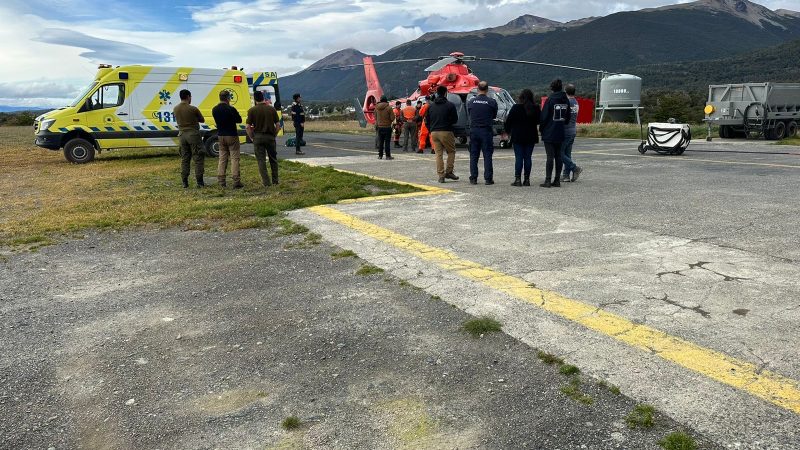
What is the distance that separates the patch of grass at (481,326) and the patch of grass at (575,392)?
768 millimetres

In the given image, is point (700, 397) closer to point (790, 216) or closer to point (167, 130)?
point (790, 216)

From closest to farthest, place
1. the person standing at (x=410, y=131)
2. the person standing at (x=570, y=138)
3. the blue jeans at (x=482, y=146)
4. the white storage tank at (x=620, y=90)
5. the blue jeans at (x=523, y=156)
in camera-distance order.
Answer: the blue jeans at (x=523, y=156)
the person standing at (x=570, y=138)
the blue jeans at (x=482, y=146)
the person standing at (x=410, y=131)
the white storage tank at (x=620, y=90)

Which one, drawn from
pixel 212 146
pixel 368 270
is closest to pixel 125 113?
pixel 212 146

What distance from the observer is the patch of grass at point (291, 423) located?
2.74m

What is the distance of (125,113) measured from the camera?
15.7m

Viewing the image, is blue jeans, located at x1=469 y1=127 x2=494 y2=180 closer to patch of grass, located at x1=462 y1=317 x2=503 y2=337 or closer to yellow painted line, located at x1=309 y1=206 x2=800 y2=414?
yellow painted line, located at x1=309 y1=206 x2=800 y2=414

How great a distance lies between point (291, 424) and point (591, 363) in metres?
1.73

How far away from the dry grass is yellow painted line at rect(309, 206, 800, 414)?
11.1 ft

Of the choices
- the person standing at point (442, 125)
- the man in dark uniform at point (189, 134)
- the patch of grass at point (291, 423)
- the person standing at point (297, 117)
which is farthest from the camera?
the person standing at point (297, 117)

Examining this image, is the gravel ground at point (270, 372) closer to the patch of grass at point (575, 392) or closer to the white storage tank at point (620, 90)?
the patch of grass at point (575, 392)

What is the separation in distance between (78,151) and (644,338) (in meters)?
16.5

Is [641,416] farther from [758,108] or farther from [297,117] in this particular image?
[758,108]

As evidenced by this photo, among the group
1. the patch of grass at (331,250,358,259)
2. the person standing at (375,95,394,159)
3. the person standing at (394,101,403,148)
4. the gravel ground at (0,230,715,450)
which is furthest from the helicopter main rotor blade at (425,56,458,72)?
the gravel ground at (0,230,715,450)

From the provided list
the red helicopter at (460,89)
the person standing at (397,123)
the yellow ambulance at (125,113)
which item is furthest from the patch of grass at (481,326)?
the person standing at (397,123)
